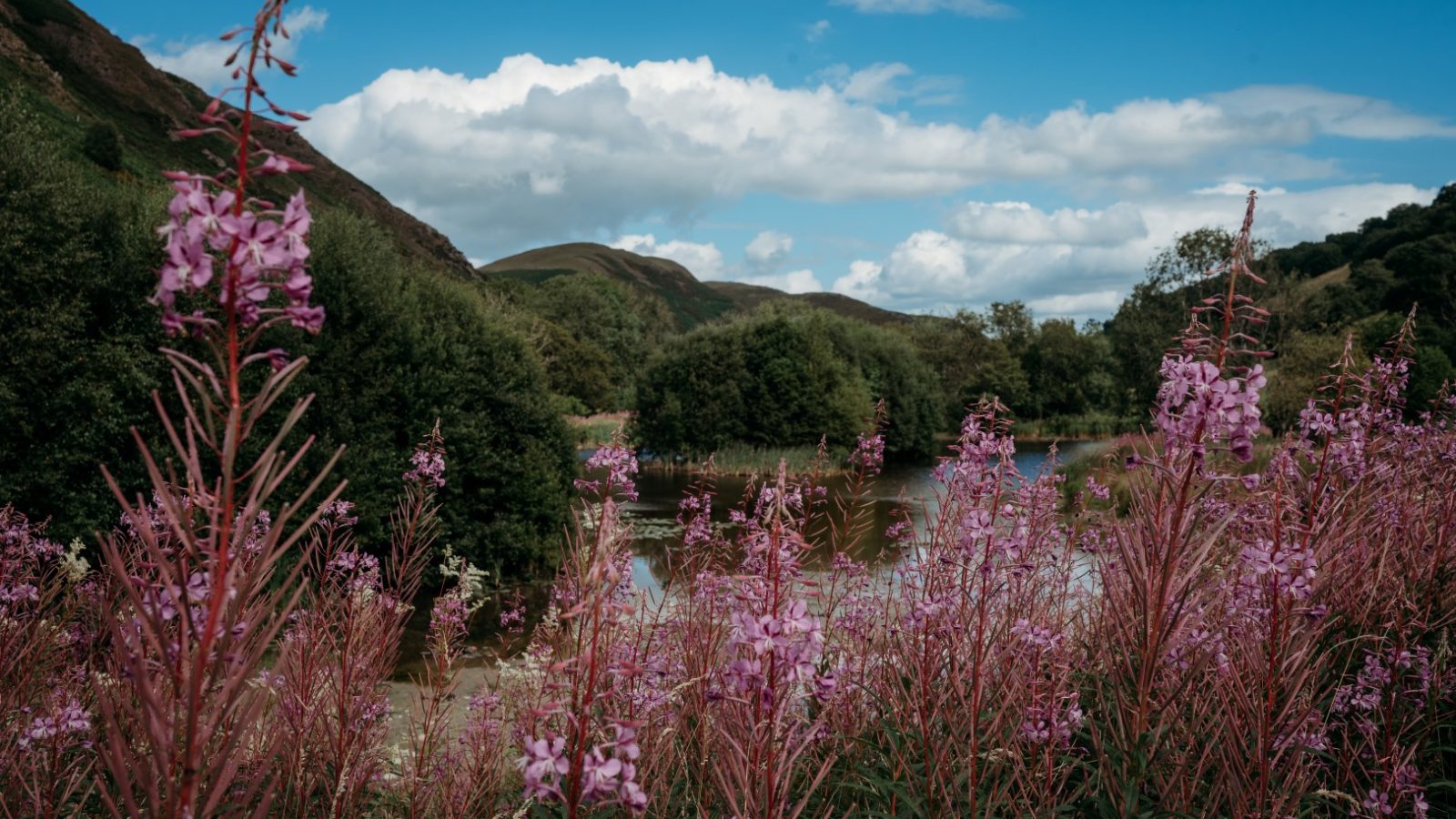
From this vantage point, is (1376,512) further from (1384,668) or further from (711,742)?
(711,742)

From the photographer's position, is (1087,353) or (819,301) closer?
(1087,353)

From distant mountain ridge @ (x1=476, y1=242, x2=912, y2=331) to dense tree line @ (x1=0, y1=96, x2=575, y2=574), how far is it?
4857 inches

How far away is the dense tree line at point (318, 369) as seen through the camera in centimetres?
1013

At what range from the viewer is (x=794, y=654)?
4.91ft

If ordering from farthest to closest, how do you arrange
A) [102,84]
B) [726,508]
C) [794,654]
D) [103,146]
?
[102,84] < [103,146] < [726,508] < [794,654]

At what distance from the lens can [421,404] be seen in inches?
523

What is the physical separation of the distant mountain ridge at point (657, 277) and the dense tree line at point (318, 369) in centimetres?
12336

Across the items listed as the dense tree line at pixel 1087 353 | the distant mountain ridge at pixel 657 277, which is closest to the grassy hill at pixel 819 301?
the distant mountain ridge at pixel 657 277

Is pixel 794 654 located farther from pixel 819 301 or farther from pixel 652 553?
pixel 819 301

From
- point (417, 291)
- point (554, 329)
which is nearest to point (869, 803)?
point (417, 291)

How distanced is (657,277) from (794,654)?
6561 inches

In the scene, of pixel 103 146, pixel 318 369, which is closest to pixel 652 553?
pixel 318 369

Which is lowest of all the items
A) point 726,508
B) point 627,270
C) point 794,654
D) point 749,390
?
point 726,508

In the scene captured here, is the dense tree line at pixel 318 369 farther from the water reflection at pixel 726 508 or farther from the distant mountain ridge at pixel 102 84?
the distant mountain ridge at pixel 102 84
